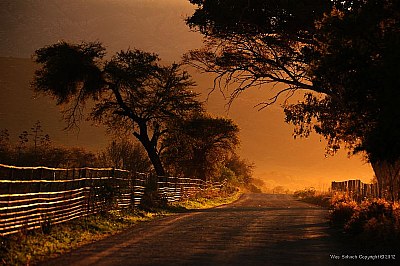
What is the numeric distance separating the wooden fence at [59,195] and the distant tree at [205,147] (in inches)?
864

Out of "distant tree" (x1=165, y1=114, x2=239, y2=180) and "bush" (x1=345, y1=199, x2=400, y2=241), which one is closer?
"bush" (x1=345, y1=199, x2=400, y2=241)

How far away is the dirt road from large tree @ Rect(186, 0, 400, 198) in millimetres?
2969

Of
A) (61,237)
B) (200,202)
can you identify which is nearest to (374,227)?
(61,237)

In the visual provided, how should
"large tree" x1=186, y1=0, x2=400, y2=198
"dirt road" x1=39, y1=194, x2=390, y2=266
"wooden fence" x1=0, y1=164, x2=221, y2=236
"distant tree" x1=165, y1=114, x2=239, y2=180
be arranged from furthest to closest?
1. "distant tree" x1=165, y1=114, x2=239, y2=180
2. "large tree" x1=186, y1=0, x2=400, y2=198
3. "wooden fence" x1=0, y1=164, x2=221, y2=236
4. "dirt road" x1=39, y1=194, x2=390, y2=266

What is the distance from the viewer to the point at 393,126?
15508mm

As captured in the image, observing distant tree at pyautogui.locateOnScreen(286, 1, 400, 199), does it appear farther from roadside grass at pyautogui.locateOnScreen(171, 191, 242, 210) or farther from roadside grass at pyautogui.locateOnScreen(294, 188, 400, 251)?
roadside grass at pyautogui.locateOnScreen(171, 191, 242, 210)

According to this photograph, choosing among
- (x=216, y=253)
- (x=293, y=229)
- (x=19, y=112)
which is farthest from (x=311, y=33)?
(x=19, y=112)

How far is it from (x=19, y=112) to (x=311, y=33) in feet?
438

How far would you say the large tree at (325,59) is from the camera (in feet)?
53.6

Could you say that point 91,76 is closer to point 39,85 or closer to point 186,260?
point 39,85

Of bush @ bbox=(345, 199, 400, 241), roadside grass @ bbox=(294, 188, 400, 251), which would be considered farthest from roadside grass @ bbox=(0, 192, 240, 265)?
bush @ bbox=(345, 199, 400, 241)

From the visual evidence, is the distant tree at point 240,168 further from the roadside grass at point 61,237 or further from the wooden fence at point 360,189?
the roadside grass at point 61,237

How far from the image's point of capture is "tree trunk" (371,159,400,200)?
88.4ft

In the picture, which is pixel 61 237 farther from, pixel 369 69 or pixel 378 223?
pixel 369 69
